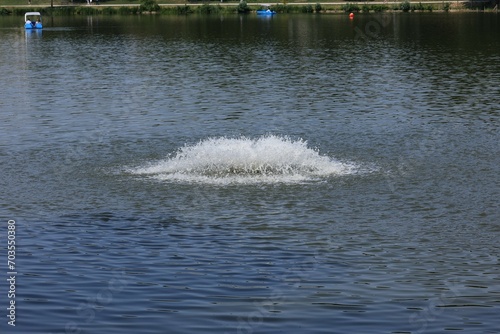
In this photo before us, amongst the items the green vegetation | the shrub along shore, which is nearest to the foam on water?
the shrub along shore

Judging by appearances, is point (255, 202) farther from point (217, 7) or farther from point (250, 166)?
point (217, 7)

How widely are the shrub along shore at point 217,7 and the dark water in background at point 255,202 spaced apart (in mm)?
85242

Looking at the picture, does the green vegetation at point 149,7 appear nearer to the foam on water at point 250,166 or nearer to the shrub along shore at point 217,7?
the shrub along shore at point 217,7

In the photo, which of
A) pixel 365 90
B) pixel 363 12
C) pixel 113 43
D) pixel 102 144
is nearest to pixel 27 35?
pixel 113 43

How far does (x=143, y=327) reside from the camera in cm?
2420

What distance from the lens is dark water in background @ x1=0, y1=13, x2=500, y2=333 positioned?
25.6 m

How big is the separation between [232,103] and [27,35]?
239ft

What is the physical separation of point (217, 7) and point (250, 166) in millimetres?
133140

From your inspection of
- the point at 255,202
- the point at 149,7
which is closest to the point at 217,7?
the point at 149,7

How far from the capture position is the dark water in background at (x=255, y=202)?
25.6 meters

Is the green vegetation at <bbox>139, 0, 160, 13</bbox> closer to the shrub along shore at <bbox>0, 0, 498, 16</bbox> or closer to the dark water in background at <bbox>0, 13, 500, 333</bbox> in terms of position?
the shrub along shore at <bbox>0, 0, 498, 16</bbox>

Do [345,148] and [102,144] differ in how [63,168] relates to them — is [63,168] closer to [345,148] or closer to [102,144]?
[102,144]

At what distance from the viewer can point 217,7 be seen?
170500 millimetres

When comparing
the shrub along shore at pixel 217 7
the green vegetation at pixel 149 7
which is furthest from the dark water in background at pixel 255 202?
the green vegetation at pixel 149 7
